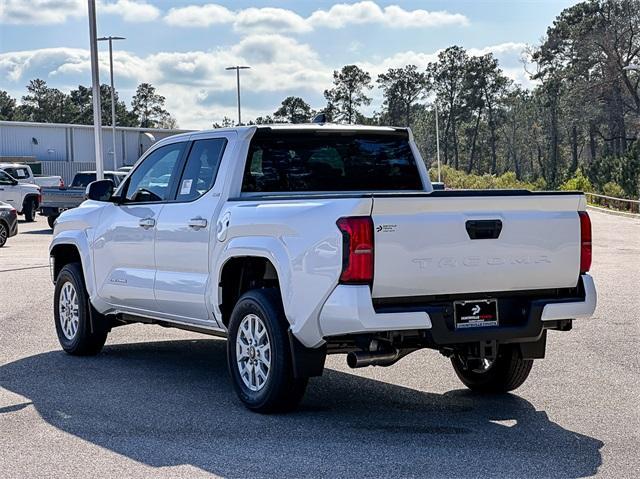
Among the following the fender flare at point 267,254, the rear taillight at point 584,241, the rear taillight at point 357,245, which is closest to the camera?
the rear taillight at point 357,245

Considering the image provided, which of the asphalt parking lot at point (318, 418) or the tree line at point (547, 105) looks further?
the tree line at point (547, 105)

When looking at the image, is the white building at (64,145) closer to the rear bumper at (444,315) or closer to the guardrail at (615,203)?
the guardrail at (615,203)

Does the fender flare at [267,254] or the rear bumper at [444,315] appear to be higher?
the fender flare at [267,254]

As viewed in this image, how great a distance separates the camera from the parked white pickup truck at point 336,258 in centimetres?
670

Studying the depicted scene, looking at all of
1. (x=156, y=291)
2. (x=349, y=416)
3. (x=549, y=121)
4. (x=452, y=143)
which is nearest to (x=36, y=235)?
(x=156, y=291)

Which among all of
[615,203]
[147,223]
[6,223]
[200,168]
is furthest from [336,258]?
[615,203]

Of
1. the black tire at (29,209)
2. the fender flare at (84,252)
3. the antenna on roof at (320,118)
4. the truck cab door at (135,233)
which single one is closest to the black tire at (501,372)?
the antenna on roof at (320,118)

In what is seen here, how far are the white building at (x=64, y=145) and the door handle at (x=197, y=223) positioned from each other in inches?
2401

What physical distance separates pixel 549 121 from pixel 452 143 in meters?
14.8

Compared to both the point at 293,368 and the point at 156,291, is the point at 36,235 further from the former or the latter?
the point at 293,368

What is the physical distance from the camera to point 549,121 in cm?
10381

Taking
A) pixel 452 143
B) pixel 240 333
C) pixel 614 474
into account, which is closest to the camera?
pixel 614 474

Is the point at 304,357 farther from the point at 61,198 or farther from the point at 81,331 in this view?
the point at 61,198

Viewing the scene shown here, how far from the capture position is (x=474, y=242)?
6902mm
